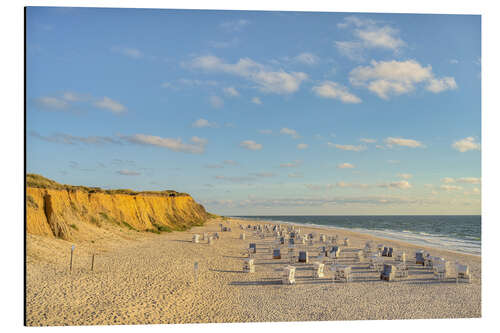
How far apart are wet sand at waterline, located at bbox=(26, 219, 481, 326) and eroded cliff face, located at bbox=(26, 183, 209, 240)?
217 centimetres

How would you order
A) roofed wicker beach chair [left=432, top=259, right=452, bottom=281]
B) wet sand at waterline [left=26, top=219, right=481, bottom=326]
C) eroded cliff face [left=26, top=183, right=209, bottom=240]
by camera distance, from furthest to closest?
eroded cliff face [left=26, top=183, right=209, bottom=240] < roofed wicker beach chair [left=432, top=259, right=452, bottom=281] < wet sand at waterline [left=26, top=219, right=481, bottom=326]

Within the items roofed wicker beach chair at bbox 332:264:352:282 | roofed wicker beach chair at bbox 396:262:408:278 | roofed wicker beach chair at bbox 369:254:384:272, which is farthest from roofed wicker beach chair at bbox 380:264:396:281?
roofed wicker beach chair at bbox 369:254:384:272

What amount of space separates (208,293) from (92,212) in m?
17.2

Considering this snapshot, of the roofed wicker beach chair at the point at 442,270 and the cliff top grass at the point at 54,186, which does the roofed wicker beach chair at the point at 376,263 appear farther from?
the cliff top grass at the point at 54,186

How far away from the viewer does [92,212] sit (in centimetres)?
2453

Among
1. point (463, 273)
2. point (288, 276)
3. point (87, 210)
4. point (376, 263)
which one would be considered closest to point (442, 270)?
point (463, 273)

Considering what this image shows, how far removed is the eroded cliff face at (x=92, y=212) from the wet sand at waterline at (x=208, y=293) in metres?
2.17

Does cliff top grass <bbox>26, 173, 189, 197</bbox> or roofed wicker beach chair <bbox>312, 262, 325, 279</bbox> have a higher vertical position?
cliff top grass <bbox>26, 173, 189, 197</bbox>

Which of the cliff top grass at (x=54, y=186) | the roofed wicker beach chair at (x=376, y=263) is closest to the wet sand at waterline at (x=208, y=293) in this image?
the roofed wicker beach chair at (x=376, y=263)

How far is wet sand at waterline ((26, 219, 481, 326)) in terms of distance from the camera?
8828 mm

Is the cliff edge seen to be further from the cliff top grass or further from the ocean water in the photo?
the ocean water

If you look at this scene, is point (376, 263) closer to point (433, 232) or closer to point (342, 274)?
point (342, 274)

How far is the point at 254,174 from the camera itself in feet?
59.2

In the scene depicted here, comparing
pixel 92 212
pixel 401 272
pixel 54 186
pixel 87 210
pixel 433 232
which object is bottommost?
pixel 433 232
